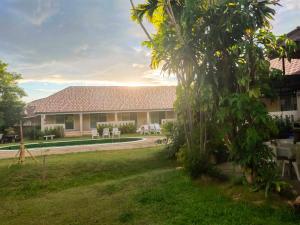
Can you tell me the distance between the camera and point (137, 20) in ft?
27.7

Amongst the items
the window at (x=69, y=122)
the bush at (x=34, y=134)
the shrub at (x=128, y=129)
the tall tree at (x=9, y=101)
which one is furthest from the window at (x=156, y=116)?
the tall tree at (x=9, y=101)

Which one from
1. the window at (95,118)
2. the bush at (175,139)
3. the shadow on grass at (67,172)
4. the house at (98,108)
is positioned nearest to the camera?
the shadow on grass at (67,172)

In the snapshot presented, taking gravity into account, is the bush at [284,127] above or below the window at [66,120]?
below

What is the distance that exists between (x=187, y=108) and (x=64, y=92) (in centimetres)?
2953

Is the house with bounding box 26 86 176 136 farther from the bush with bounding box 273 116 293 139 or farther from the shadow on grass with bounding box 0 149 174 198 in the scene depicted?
the shadow on grass with bounding box 0 149 174 198

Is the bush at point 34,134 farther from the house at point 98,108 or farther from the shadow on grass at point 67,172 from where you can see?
the shadow on grass at point 67,172

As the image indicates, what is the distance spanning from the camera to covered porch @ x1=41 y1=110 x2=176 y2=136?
3175 centimetres

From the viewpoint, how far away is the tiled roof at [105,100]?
32.2m

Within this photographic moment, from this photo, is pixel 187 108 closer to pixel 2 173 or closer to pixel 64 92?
pixel 2 173

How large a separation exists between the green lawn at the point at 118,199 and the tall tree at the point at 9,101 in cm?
2043

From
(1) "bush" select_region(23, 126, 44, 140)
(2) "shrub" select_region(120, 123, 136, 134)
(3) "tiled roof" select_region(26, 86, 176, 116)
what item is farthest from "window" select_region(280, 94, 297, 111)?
(1) "bush" select_region(23, 126, 44, 140)

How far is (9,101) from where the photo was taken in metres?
30.1

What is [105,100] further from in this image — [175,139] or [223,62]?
[223,62]

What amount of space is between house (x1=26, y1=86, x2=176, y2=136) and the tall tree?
6.00 ft
